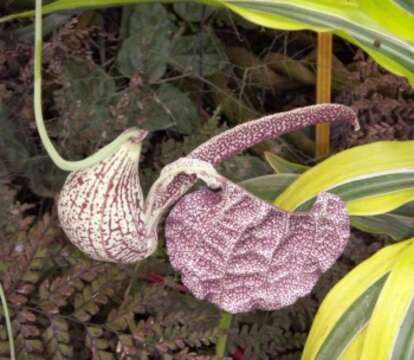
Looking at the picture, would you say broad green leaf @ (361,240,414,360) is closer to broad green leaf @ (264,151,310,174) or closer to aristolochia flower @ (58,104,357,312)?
aristolochia flower @ (58,104,357,312)

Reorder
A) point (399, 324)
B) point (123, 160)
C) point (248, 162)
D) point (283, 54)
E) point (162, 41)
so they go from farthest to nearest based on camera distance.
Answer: point (283, 54), point (162, 41), point (248, 162), point (399, 324), point (123, 160)

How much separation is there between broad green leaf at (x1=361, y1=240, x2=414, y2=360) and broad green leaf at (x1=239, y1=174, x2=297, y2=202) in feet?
0.58

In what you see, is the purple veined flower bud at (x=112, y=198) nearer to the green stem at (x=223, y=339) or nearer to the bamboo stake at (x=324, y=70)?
the green stem at (x=223, y=339)

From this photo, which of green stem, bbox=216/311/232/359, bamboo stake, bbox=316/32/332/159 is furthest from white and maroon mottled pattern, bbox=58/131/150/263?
bamboo stake, bbox=316/32/332/159

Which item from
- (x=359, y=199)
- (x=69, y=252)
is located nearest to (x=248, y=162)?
(x=359, y=199)

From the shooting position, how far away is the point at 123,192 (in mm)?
666

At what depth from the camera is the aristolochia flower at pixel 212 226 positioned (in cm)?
66

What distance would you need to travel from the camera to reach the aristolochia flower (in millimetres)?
660

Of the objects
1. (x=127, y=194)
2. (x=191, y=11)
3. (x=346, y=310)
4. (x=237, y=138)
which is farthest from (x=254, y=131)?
(x=191, y=11)

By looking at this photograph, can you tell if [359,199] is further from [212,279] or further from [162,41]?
[162,41]

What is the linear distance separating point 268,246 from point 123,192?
0.48ft

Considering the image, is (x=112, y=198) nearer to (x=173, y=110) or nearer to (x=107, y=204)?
(x=107, y=204)

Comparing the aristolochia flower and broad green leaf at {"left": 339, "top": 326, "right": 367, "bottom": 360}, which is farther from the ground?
the aristolochia flower

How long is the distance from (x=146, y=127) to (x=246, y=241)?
1.38 feet
